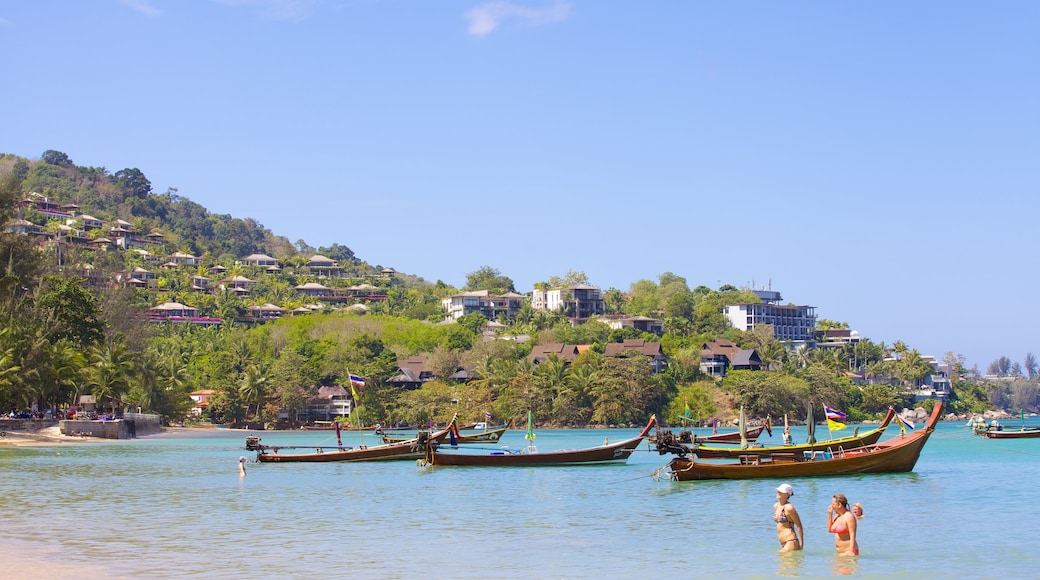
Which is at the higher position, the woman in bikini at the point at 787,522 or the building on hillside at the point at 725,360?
the building on hillside at the point at 725,360

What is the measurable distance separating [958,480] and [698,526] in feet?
→ 62.1

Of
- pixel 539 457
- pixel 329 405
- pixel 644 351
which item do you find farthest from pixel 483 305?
pixel 539 457

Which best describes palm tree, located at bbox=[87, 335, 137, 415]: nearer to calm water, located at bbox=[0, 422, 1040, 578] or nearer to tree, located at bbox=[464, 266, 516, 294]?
calm water, located at bbox=[0, 422, 1040, 578]

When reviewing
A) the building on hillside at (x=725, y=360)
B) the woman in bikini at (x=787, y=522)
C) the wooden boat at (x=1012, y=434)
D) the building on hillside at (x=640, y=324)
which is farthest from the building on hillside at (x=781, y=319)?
the woman in bikini at (x=787, y=522)

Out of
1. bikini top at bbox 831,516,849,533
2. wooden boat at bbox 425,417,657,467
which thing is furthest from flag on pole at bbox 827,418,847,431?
bikini top at bbox 831,516,849,533

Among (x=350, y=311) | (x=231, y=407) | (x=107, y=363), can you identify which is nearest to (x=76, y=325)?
(x=107, y=363)

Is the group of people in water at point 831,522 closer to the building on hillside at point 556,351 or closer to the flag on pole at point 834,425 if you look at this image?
the flag on pole at point 834,425

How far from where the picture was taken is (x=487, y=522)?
27.9 m

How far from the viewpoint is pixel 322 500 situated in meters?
33.4

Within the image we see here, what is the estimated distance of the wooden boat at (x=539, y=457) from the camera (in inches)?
Answer: 1778

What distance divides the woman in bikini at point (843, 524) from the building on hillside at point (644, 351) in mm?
91205

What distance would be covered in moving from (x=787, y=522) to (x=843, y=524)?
4.15 ft

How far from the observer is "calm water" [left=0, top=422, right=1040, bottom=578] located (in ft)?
68.1

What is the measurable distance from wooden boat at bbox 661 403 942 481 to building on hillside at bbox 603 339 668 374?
72390 millimetres
